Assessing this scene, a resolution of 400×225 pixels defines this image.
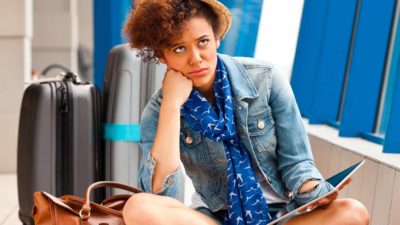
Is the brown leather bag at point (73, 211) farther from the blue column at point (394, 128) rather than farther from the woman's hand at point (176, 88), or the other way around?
the blue column at point (394, 128)

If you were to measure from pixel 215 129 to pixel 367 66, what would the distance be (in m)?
1.52

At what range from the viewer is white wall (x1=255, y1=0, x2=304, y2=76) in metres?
3.47

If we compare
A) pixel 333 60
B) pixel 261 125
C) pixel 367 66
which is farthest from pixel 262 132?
pixel 333 60

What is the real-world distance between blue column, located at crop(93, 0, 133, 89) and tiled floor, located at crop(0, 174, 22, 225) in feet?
3.59

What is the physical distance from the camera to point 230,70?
1.52m

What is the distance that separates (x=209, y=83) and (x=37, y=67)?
551 centimetres

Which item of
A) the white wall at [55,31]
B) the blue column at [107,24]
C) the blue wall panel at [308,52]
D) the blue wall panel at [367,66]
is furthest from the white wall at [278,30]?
the white wall at [55,31]

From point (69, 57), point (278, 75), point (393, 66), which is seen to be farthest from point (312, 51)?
point (69, 57)

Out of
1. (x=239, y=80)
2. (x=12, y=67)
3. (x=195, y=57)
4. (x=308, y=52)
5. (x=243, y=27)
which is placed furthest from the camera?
(x=308, y=52)

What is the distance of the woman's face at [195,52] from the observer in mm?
1391

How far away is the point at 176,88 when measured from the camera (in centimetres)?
144

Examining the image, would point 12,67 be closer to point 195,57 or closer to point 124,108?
point 124,108

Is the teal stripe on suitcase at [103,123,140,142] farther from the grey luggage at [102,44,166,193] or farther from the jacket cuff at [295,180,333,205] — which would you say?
the jacket cuff at [295,180,333,205]

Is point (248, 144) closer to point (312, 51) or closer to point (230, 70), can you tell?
point (230, 70)
